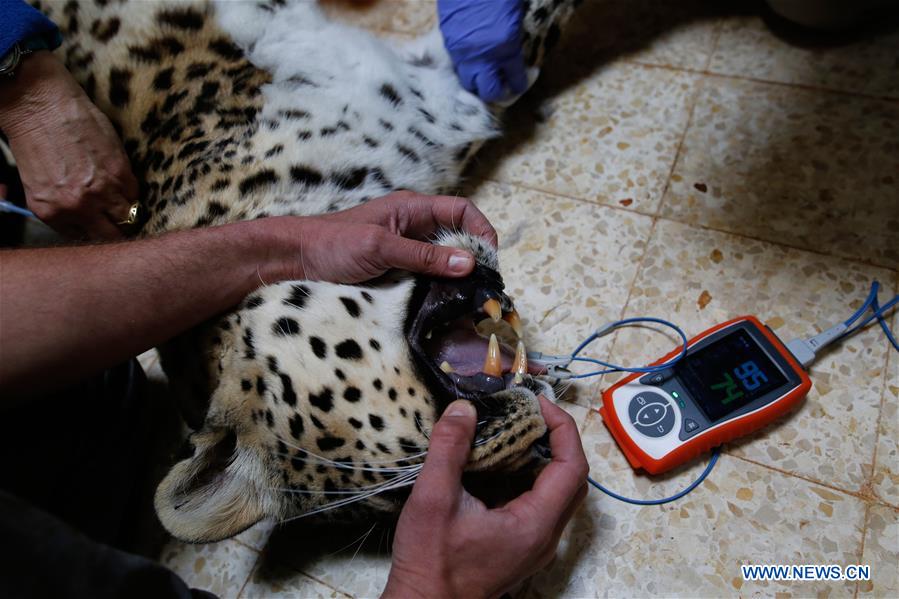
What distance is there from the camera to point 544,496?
1.20 metres

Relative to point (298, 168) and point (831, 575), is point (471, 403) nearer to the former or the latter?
point (298, 168)

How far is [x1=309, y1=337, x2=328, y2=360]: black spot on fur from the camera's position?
1.28 metres

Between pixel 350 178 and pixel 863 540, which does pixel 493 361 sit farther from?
pixel 863 540

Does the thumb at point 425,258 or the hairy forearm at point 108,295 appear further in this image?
the thumb at point 425,258

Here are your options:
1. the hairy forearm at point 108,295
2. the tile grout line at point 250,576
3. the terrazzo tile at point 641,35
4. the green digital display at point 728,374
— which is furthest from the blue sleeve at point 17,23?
the green digital display at point 728,374

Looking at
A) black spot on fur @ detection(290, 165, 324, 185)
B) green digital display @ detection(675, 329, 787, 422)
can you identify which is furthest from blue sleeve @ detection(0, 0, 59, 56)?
green digital display @ detection(675, 329, 787, 422)

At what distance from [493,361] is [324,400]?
13.8 inches

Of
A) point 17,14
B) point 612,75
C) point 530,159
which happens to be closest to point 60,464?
point 17,14

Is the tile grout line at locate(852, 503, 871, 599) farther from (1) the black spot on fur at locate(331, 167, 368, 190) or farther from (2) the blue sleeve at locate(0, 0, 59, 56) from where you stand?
(2) the blue sleeve at locate(0, 0, 59, 56)

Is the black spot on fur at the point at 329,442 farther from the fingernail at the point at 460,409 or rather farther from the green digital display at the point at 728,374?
the green digital display at the point at 728,374

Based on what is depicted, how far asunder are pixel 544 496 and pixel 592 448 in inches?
15.5

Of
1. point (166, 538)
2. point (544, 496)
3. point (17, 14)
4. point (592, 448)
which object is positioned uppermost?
point (17, 14)

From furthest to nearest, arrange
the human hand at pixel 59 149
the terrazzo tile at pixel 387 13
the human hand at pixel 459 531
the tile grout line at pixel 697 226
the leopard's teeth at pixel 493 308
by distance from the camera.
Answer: the terrazzo tile at pixel 387 13 → the tile grout line at pixel 697 226 → the human hand at pixel 59 149 → the leopard's teeth at pixel 493 308 → the human hand at pixel 459 531

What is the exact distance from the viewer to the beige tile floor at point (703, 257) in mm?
1425
